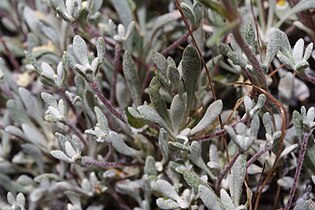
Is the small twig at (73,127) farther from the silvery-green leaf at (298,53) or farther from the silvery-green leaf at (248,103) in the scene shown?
the silvery-green leaf at (298,53)

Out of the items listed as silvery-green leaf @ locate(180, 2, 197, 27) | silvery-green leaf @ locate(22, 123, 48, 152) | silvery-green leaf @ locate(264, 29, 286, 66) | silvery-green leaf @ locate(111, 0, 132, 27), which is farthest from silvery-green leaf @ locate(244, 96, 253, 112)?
silvery-green leaf @ locate(22, 123, 48, 152)

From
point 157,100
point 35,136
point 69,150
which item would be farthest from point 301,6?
point 35,136

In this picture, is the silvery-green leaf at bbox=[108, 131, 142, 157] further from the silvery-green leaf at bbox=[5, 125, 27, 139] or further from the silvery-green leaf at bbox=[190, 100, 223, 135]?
the silvery-green leaf at bbox=[5, 125, 27, 139]

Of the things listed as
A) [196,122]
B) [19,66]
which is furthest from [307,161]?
[19,66]

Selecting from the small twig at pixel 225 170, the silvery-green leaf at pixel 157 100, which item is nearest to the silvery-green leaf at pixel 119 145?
the silvery-green leaf at pixel 157 100

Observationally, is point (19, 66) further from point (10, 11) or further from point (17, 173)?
point (17, 173)

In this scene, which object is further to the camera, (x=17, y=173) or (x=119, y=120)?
(x=17, y=173)
